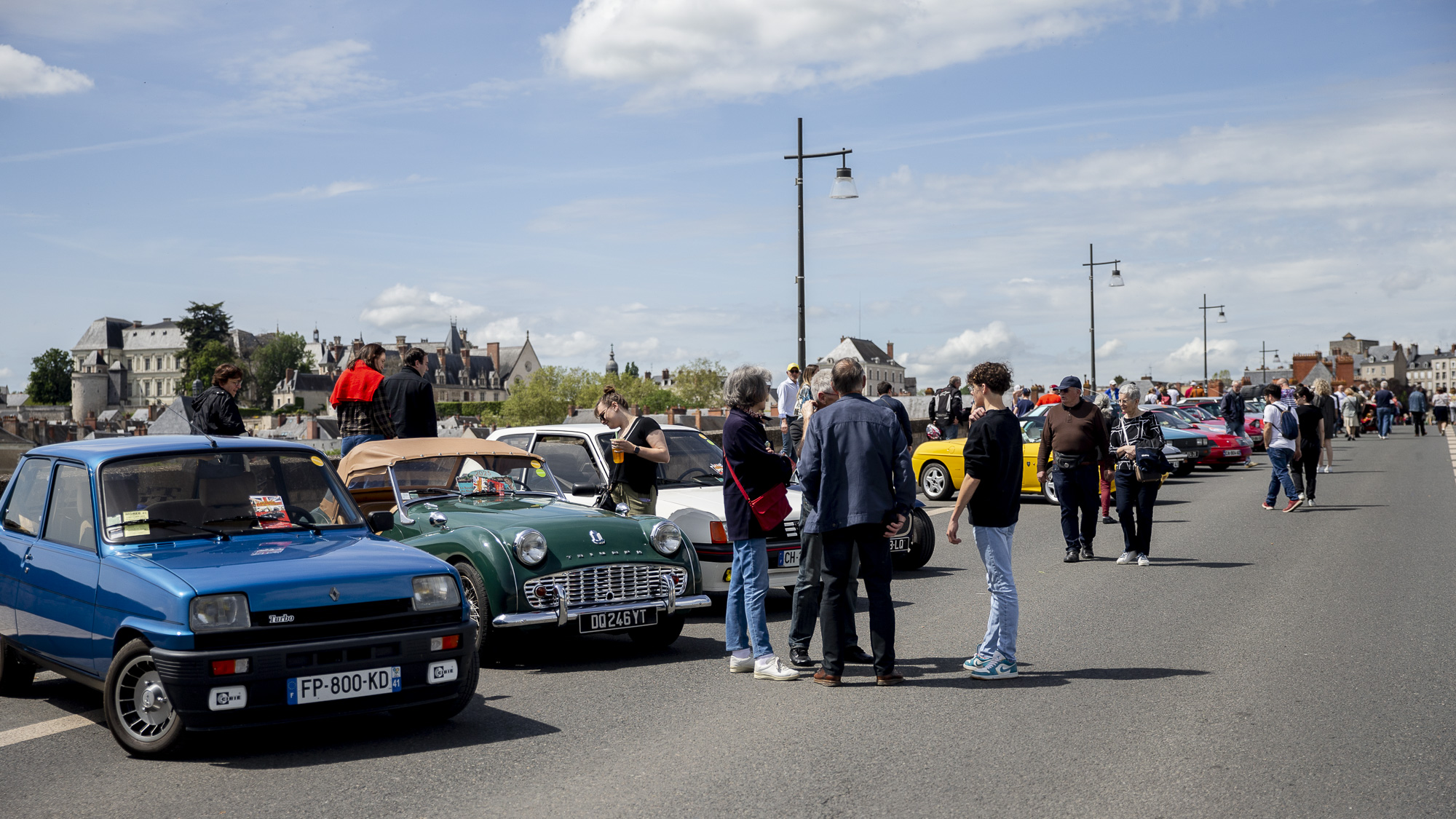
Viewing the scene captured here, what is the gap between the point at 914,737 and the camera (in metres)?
5.71

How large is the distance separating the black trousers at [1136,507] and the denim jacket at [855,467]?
19.8 feet

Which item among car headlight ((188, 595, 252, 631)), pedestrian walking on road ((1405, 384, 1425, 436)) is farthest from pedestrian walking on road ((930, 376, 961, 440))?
pedestrian walking on road ((1405, 384, 1425, 436))

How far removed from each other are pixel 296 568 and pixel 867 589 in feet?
10.3

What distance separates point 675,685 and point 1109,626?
3.46 meters

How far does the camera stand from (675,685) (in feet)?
23.1

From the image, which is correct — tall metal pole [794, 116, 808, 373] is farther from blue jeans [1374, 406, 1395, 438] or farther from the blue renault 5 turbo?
blue jeans [1374, 406, 1395, 438]

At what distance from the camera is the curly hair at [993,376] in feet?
25.0

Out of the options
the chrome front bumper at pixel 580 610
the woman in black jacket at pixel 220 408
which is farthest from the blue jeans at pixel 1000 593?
the woman in black jacket at pixel 220 408

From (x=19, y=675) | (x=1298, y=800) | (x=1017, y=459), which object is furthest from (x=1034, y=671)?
(x=19, y=675)

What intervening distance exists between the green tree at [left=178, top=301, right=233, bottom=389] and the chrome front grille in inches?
5248

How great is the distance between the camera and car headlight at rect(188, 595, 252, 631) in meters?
5.21

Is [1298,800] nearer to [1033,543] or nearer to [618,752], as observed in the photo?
[618,752]

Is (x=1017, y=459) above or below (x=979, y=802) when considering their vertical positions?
above

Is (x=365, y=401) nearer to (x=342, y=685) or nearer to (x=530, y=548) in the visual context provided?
(x=530, y=548)
